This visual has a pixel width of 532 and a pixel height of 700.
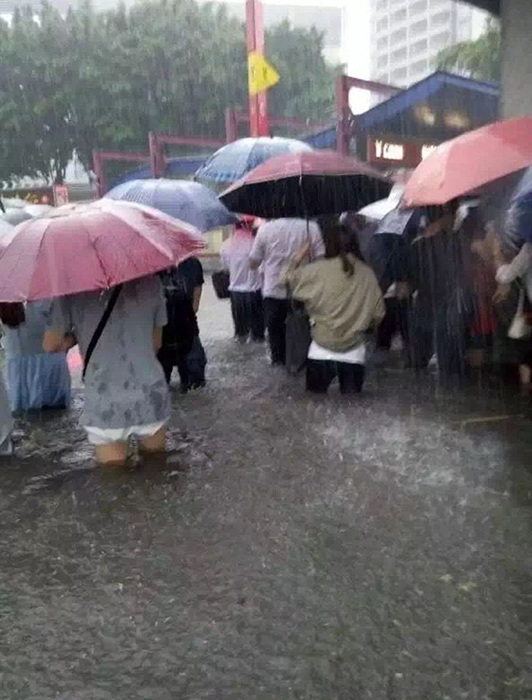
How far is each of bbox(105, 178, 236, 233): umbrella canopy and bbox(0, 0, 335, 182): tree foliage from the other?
2809 cm

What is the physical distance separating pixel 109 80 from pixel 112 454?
3242 cm

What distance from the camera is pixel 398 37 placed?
97938mm

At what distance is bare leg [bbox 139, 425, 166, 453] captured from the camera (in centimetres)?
617

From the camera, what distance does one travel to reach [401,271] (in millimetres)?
8141

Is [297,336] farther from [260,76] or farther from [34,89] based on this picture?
[34,89]

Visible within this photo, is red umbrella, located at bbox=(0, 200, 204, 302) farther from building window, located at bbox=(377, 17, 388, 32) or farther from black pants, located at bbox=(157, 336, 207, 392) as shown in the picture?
building window, located at bbox=(377, 17, 388, 32)

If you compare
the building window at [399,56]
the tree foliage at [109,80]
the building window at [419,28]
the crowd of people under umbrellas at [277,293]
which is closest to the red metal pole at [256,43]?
the crowd of people under umbrellas at [277,293]

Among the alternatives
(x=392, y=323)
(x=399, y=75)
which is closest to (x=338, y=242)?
(x=392, y=323)

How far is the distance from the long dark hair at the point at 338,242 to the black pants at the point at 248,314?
2.88 meters

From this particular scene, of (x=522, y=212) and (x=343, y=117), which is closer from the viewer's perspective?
(x=522, y=212)

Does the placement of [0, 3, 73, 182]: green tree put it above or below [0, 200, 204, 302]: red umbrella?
above

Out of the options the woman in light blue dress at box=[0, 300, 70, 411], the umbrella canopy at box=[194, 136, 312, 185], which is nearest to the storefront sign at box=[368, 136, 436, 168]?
the umbrella canopy at box=[194, 136, 312, 185]

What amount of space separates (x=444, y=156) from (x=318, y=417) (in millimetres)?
2128

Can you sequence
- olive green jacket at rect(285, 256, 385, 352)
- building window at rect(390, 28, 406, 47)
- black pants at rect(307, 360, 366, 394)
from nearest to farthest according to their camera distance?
olive green jacket at rect(285, 256, 385, 352) → black pants at rect(307, 360, 366, 394) → building window at rect(390, 28, 406, 47)
